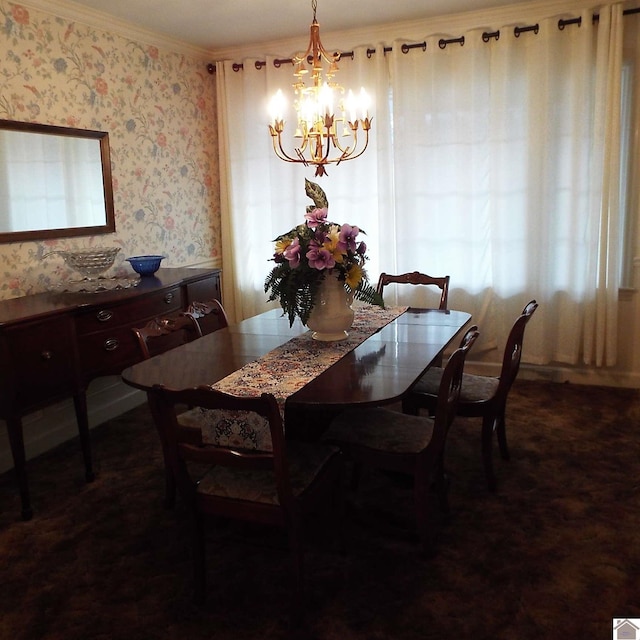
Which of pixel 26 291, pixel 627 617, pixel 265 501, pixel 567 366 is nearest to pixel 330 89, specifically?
pixel 265 501

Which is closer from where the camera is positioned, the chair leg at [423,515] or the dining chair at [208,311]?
the chair leg at [423,515]

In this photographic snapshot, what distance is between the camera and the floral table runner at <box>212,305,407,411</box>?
2057mm

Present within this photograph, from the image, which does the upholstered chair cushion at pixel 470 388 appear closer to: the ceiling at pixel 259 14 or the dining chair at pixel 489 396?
the dining chair at pixel 489 396

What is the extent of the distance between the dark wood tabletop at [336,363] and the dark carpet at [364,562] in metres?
0.56

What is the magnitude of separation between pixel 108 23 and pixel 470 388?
3.02m

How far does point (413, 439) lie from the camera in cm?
222

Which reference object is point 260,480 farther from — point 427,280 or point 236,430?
point 427,280

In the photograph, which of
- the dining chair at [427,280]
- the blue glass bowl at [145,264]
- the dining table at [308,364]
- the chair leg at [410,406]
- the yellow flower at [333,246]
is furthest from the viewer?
the blue glass bowl at [145,264]

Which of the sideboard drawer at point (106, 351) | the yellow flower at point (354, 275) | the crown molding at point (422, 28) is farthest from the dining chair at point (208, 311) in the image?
the crown molding at point (422, 28)

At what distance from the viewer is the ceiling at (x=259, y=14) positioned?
351 centimetres

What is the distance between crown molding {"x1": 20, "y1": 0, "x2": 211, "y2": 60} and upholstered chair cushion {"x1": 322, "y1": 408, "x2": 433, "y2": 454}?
107 inches

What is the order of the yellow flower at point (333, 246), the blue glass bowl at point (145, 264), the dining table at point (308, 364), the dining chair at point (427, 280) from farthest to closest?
the blue glass bowl at point (145, 264) < the dining chair at point (427, 280) < the yellow flower at point (333, 246) < the dining table at point (308, 364)

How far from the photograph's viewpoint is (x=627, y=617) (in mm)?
1894

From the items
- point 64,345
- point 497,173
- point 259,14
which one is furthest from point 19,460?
point 497,173
